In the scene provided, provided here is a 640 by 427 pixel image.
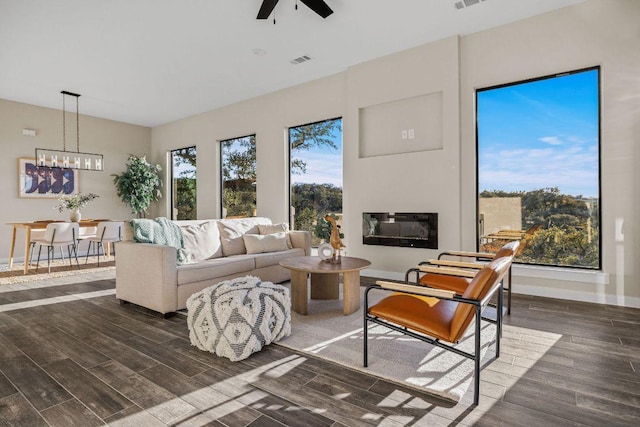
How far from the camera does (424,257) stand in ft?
15.4

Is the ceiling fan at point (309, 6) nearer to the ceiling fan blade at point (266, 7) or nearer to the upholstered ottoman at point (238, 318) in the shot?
the ceiling fan blade at point (266, 7)

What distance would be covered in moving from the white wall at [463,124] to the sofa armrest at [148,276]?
2833mm

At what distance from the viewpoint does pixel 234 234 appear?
4.67 meters

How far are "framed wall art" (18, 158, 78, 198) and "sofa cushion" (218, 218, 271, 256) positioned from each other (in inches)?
188

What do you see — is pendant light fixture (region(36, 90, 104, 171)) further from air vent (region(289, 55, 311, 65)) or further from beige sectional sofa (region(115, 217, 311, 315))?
air vent (region(289, 55, 311, 65))

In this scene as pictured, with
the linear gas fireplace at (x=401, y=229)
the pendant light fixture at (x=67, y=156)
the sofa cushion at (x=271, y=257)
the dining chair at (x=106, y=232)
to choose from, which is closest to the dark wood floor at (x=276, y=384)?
the sofa cushion at (x=271, y=257)

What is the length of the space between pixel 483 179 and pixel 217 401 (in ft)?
13.0

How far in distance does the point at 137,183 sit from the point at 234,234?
184 inches

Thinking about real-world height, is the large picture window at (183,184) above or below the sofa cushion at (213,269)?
above

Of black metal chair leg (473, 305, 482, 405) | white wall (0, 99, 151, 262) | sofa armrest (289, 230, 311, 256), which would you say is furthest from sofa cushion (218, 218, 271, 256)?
white wall (0, 99, 151, 262)

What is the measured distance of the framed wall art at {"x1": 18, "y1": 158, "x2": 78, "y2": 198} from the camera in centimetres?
688

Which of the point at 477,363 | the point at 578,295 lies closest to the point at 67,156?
the point at 477,363

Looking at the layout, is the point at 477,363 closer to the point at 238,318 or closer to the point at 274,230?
the point at 238,318

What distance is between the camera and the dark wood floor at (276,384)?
68.6 inches
